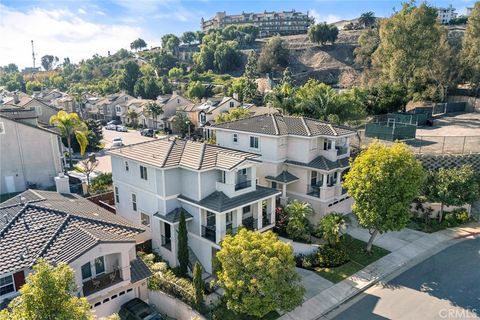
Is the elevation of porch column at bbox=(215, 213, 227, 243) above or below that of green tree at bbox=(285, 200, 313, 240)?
above

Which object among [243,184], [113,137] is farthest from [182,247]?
[113,137]

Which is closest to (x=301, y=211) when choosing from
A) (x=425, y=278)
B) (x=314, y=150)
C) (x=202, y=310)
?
(x=314, y=150)

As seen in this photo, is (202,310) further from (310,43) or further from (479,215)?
(310,43)

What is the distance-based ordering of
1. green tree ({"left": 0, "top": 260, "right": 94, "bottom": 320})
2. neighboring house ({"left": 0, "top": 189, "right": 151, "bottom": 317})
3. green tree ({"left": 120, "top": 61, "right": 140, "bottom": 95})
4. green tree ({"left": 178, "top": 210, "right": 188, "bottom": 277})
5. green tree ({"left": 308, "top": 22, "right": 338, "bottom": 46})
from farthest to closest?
1. green tree ({"left": 308, "top": 22, "right": 338, "bottom": 46})
2. green tree ({"left": 120, "top": 61, "right": 140, "bottom": 95})
3. green tree ({"left": 178, "top": 210, "right": 188, "bottom": 277})
4. neighboring house ({"left": 0, "top": 189, "right": 151, "bottom": 317})
5. green tree ({"left": 0, "top": 260, "right": 94, "bottom": 320})

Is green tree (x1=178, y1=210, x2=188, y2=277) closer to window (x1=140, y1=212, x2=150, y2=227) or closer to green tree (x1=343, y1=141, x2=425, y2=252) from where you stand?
window (x1=140, y1=212, x2=150, y2=227)

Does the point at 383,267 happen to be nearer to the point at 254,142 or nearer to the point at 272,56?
the point at 254,142

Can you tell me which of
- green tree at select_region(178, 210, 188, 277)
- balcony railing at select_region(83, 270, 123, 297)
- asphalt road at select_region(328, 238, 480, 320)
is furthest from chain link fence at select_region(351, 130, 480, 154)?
balcony railing at select_region(83, 270, 123, 297)

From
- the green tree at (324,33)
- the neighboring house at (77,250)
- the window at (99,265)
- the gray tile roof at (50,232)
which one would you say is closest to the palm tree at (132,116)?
the gray tile roof at (50,232)

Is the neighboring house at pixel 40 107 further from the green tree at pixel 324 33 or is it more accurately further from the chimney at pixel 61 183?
the green tree at pixel 324 33
